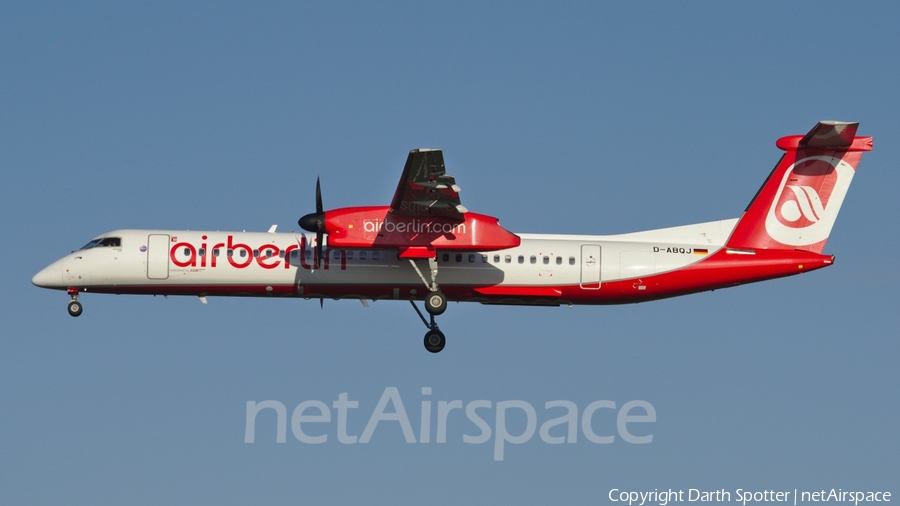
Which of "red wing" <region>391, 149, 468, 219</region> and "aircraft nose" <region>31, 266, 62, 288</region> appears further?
"aircraft nose" <region>31, 266, 62, 288</region>

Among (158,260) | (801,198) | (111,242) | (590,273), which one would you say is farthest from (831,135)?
(111,242)

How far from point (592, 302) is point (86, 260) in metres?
10.9

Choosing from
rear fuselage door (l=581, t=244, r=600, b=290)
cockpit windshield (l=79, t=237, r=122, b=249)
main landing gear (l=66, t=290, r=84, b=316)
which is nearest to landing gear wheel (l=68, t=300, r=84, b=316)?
main landing gear (l=66, t=290, r=84, b=316)

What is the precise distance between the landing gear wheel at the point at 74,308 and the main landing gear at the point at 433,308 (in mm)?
7124

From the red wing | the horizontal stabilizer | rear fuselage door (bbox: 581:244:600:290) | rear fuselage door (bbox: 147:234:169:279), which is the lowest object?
rear fuselage door (bbox: 581:244:600:290)

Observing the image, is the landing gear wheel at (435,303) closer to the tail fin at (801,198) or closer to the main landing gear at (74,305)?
the tail fin at (801,198)

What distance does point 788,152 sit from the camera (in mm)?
27641

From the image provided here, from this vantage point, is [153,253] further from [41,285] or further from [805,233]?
[805,233]

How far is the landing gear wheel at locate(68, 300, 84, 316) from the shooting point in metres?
27.2

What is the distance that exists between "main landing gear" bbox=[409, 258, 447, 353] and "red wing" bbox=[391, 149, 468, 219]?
1.11 metres

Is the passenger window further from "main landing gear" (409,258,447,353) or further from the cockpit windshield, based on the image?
"main landing gear" (409,258,447,353)

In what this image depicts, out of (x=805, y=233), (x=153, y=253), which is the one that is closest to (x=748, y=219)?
(x=805, y=233)

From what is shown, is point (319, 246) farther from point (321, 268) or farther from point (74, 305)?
point (74, 305)

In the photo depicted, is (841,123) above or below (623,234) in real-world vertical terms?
above
